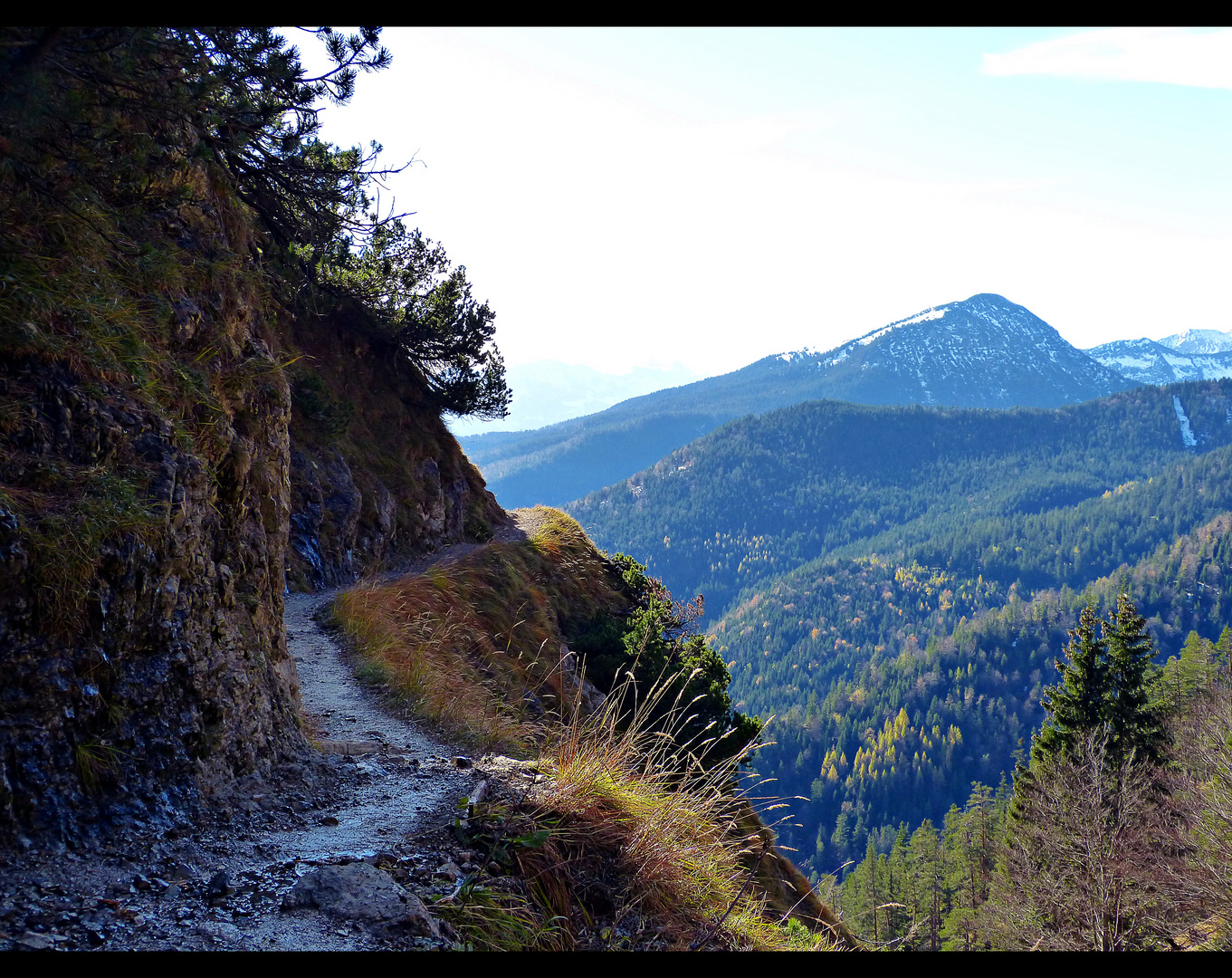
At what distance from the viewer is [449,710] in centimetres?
701

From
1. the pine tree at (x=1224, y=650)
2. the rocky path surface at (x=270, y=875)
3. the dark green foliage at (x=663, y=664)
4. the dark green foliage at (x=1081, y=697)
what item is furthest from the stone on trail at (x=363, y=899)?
the pine tree at (x=1224, y=650)

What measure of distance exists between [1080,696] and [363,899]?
3822 cm

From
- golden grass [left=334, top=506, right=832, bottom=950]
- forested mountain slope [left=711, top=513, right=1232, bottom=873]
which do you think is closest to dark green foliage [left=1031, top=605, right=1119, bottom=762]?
golden grass [left=334, top=506, right=832, bottom=950]

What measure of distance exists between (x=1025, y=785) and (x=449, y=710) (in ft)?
119

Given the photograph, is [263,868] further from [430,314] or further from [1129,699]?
[1129,699]

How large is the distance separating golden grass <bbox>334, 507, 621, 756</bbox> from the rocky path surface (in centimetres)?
142

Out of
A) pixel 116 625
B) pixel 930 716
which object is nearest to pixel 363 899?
pixel 116 625

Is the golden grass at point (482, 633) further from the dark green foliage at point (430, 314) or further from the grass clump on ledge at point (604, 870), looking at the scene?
the dark green foliage at point (430, 314)

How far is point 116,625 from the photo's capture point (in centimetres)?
357

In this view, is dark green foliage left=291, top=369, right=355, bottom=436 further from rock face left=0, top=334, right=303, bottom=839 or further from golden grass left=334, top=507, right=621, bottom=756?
rock face left=0, top=334, right=303, bottom=839
